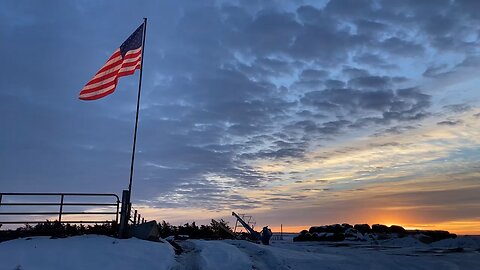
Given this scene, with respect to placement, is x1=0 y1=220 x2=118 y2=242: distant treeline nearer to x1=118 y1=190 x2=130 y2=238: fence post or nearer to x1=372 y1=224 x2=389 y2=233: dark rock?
x1=118 y1=190 x2=130 y2=238: fence post

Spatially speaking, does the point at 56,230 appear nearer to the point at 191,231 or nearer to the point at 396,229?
the point at 191,231

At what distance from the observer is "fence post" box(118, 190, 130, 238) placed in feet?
56.0

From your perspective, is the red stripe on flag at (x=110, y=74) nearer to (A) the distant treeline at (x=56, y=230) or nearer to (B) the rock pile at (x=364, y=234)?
(A) the distant treeline at (x=56, y=230)

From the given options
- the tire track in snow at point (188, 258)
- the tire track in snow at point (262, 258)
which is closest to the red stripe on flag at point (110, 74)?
the tire track in snow at point (188, 258)

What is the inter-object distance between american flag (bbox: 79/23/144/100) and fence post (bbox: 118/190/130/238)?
13.8 ft

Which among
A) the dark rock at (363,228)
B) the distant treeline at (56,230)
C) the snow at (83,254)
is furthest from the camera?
the dark rock at (363,228)

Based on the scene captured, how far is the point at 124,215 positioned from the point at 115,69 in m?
6.13

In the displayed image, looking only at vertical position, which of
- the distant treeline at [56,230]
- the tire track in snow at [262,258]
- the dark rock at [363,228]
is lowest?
the tire track in snow at [262,258]

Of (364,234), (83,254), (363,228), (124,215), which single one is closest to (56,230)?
(124,215)

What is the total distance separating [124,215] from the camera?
680 inches

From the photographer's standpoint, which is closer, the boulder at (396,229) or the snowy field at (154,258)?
the snowy field at (154,258)

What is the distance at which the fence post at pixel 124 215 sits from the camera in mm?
17061

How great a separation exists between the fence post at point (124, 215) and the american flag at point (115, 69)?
4.21 metres

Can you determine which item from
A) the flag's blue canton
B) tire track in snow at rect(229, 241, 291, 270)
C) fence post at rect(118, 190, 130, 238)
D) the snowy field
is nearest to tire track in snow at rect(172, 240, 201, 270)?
the snowy field
